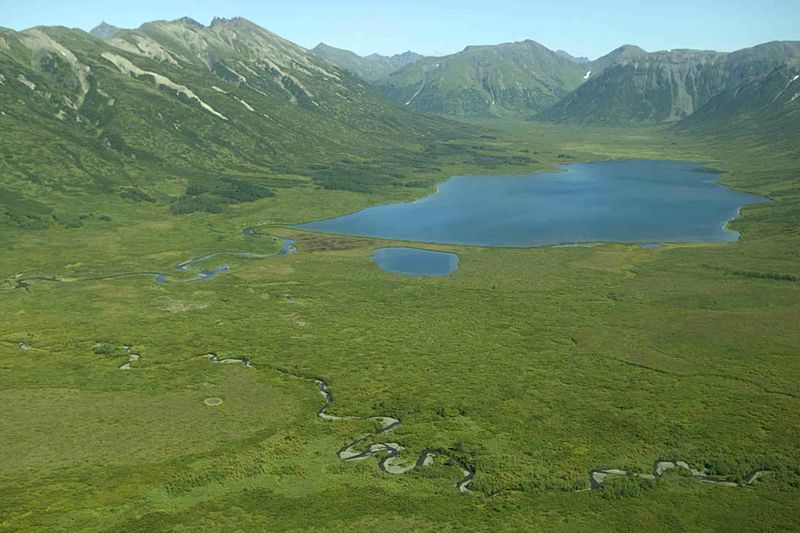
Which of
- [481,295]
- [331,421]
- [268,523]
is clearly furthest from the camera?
[481,295]

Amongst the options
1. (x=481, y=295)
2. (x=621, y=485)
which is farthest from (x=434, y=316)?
(x=621, y=485)

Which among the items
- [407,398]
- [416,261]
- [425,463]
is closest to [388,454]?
[425,463]

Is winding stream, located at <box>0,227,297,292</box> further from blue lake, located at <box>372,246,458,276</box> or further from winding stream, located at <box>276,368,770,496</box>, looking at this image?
winding stream, located at <box>276,368,770,496</box>

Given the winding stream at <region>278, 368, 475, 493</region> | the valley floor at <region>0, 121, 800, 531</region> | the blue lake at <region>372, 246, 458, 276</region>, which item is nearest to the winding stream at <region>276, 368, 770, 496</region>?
the winding stream at <region>278, 368, 475, 493</region>

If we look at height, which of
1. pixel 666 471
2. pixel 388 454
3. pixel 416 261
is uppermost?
pixel 416 261

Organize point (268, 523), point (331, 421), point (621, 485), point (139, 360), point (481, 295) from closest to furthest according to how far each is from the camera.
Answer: point (268, 523) < point (621, 485) < point (331, 421) < point (139, 360) < point (481, 295)

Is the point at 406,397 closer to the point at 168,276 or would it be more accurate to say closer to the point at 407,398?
the point at 407,398

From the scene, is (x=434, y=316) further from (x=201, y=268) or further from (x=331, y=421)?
(x=201, y=268)
